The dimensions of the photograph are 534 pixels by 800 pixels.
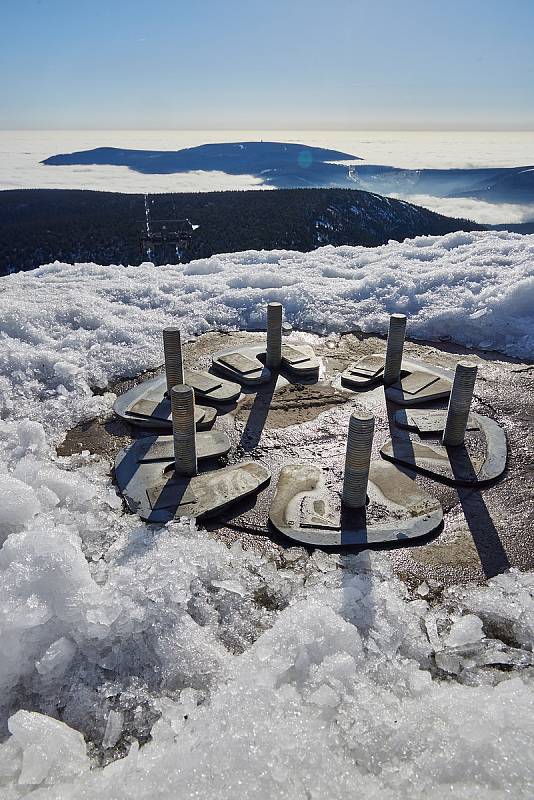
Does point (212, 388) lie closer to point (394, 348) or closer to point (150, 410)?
point (150, 410)

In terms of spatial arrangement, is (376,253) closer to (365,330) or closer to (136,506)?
(365,330)

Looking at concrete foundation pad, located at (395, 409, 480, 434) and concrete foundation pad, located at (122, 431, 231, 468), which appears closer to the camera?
concrete foundation pad, located at (122, 431, 231, 468)

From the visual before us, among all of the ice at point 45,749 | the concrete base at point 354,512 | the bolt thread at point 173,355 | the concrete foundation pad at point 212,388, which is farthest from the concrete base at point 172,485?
the ice at point 45,749

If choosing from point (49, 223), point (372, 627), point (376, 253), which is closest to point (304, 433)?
point (372, 627)

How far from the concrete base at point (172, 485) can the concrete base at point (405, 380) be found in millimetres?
3304

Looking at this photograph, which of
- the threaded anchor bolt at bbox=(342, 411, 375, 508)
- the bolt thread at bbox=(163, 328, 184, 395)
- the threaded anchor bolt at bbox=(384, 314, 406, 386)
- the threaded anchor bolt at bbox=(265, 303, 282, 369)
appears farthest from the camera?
the threaded anchor bolt at bbox=(265, 303, 282, 369)

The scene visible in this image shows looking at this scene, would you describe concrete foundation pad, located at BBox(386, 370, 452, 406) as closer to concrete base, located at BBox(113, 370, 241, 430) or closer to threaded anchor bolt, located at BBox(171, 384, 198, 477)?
concrete base, located at BBox(113, 370, 241, 430)

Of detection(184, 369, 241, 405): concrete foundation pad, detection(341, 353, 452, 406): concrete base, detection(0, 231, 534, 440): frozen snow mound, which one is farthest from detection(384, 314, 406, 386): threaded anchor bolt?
detection(0, 231, 534, 440): frozen snow mound

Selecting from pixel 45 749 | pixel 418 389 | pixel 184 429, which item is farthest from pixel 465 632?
pixel 418 389

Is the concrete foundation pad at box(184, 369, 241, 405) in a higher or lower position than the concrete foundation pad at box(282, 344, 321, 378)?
lower

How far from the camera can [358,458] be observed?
6.00 metres

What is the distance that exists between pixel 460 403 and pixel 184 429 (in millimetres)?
4100

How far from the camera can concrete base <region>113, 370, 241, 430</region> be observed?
325 inches

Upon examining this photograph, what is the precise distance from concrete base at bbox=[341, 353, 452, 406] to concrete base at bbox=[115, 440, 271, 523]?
330 cm
